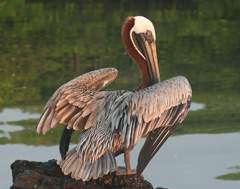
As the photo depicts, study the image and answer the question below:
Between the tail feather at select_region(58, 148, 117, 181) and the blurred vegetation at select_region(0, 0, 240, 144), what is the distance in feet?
8.74

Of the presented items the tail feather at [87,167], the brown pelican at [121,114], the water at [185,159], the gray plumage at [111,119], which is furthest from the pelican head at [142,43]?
the tail feather at [87,167]

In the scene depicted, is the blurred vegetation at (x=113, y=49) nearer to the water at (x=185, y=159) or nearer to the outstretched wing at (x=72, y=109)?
the water at (x=185, y=159)

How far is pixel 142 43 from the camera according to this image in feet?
26.8

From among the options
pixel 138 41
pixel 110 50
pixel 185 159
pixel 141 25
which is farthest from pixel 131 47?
pixel 110 50

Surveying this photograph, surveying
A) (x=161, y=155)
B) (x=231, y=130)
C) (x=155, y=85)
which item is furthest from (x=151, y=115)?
(x=231, y=130)

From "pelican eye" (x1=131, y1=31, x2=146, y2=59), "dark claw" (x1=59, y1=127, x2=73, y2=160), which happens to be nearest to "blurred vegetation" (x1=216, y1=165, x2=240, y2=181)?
"pelican eye" (x1=131, y1=31, x2=146, y2=59)

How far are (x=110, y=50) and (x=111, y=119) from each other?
8471 mm

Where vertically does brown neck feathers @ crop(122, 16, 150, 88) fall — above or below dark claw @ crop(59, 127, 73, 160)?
above

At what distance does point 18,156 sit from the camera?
9305 mm

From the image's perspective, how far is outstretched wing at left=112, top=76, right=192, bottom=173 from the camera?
7.40 metres

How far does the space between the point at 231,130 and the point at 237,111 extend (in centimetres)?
88

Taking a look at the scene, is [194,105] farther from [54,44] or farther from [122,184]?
[54,44]

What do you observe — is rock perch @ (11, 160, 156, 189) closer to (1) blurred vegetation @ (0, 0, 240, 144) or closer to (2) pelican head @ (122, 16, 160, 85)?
(2) pelican head @ (122, 16, 160, 85)

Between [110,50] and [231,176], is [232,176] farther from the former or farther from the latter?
[110,50]
